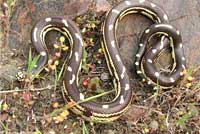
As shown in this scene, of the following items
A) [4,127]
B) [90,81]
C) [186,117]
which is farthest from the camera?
[90,81]

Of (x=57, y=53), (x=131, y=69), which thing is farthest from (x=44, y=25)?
(x=131, y=69)

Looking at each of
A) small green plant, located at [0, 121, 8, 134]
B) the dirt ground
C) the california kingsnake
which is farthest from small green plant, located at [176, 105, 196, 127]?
small green plant, located at [0, 121, 8, 134]

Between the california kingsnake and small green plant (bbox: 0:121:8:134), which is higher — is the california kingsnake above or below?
above

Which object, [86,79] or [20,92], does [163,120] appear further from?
[20,92]

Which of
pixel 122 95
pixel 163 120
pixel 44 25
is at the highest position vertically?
pixel 44 25

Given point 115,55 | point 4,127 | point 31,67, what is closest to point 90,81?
point 115,55

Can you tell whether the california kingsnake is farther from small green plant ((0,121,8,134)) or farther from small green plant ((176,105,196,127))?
small green plant ((0,121,8,134))

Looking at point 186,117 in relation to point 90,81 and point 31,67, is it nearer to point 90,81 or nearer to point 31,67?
point 90,81
